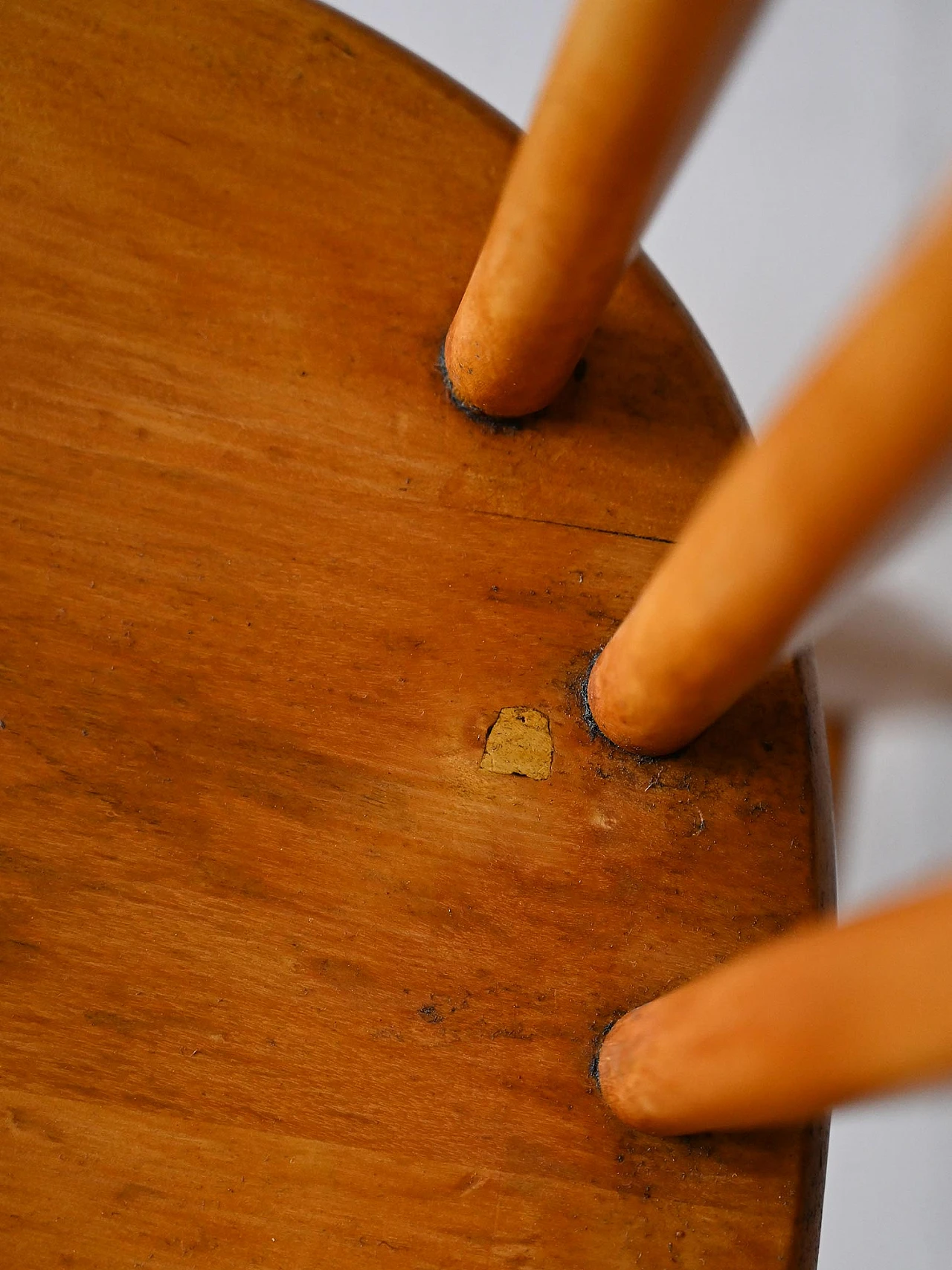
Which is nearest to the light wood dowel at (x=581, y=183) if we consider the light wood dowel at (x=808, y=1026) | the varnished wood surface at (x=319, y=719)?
the varnished wood surface at (x=319, y=719)

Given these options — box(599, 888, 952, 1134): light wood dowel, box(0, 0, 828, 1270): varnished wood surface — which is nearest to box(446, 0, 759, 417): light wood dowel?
box(0, 0, 828, 1270): varnished wood surface

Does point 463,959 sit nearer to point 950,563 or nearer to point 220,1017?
point 220,1017

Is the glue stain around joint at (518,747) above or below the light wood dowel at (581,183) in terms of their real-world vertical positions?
below

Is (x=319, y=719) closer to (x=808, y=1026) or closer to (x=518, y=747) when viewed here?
(x=518, y=747)

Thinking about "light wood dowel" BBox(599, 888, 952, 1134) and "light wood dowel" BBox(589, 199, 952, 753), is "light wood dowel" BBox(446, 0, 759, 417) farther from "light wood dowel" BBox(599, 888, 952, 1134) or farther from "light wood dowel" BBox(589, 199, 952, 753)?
"light wood dowel" BBox(599, 888, 952, 1134)

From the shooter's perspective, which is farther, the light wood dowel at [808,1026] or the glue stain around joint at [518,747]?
the glue stain around joint at [518,747]

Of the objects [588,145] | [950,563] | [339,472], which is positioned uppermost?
[588,145]

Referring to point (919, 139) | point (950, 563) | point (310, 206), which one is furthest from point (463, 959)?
point (919, 139)

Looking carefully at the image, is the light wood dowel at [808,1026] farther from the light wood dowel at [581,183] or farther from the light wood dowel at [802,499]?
the light wood dowel at [581,183]
